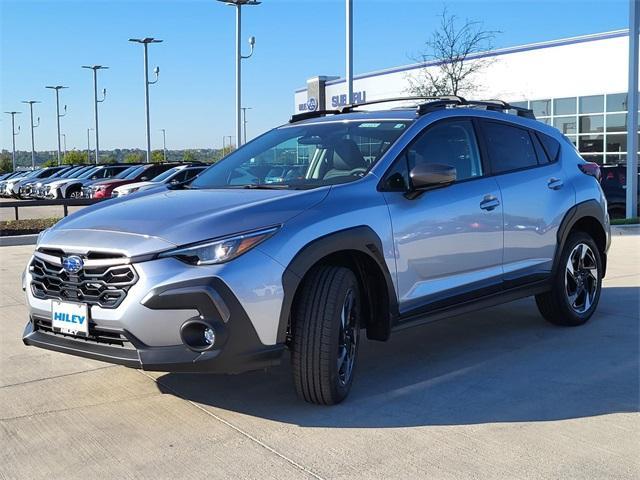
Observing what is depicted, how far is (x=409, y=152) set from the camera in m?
4.86

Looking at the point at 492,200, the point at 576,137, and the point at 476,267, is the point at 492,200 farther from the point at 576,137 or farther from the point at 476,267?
the point at 576,137

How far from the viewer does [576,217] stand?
19.9 feet

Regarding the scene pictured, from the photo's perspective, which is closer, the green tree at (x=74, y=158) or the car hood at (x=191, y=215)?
the car hood at (x=191, y=215)

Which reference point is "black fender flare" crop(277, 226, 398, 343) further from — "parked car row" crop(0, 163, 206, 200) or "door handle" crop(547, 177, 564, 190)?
"parked car row" crop(0, 163, 206, 200)

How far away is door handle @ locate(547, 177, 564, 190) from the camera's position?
5.90 meters

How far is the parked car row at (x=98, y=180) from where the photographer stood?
2212 cm

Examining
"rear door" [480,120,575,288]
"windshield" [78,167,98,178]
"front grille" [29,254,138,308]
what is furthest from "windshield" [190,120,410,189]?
"windshield" [78,167,98,178]

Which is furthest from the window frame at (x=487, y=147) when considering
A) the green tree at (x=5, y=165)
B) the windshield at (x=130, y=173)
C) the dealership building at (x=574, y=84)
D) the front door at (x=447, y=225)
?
the green tree at (x=5, y=165)

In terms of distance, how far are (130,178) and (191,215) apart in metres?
22.1

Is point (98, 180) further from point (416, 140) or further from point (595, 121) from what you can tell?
point (416, 140)

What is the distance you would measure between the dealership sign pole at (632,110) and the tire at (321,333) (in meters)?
12.4

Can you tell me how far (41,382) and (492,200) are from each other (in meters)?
3.29

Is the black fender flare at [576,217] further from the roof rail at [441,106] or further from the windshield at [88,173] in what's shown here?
the windshield at [88,173]

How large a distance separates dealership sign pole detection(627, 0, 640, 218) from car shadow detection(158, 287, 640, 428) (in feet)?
31.6
